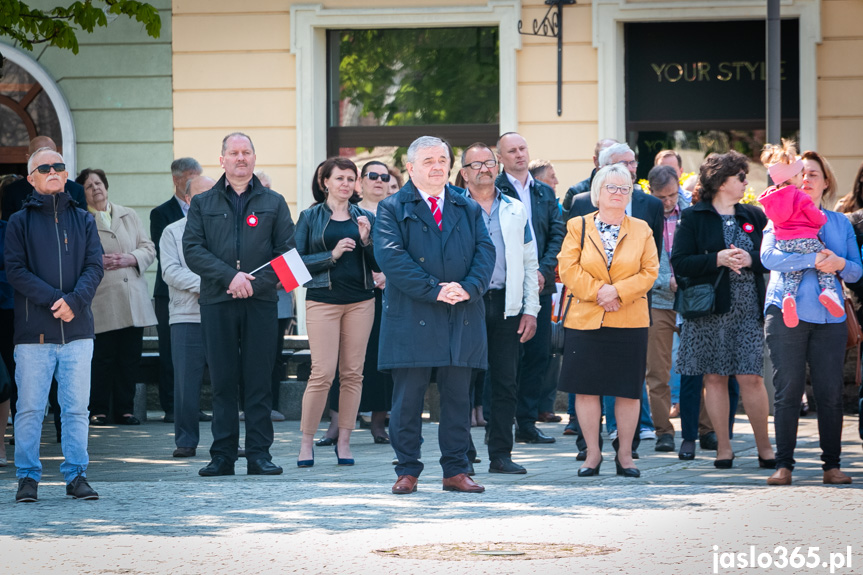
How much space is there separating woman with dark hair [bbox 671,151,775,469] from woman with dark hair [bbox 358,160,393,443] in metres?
2.16

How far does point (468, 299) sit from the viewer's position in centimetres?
784

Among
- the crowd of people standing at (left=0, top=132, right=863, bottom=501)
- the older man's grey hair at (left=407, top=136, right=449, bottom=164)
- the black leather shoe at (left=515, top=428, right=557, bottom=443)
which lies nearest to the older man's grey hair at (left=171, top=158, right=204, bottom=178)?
the crowd of people standing at (left=0, top=132, right=863, bottom=501)

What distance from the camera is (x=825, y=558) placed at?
18.9 feet

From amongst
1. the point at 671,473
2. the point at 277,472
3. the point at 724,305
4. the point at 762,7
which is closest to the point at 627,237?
the point at 724,305

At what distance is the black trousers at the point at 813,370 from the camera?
8266mm

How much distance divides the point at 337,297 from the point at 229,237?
2.95ft

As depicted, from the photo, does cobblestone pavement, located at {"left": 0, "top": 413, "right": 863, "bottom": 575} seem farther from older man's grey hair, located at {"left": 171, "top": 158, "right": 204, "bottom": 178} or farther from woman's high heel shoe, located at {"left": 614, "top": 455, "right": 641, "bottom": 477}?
older man's grey hair, located at {"left": 171, "top": 158, "right": 204, "bottom": 178}

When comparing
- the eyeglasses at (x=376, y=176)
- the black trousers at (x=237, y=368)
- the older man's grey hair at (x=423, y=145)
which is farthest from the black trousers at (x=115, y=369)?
the older man's grey hair at (x=423, y=145)

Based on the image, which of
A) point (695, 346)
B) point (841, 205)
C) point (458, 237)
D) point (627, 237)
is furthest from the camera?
point (841, 205)

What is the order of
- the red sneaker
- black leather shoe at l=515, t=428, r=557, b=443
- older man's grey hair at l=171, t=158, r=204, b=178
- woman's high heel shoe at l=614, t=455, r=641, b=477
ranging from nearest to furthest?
the red sneaker, woman's high heel shoe at l=614, t=455, r=641, b=477, black leather shoe at l=515, t=428, r=557, b=443, older man's grey hair at l=171, t=158, r=204, b=178

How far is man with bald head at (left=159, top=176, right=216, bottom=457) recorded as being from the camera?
33.0 feet

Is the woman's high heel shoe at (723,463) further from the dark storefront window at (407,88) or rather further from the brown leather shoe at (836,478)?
the dark storefront window at (407,88)

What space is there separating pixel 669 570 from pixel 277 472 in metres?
3.69

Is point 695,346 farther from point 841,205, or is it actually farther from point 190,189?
point 190,189
